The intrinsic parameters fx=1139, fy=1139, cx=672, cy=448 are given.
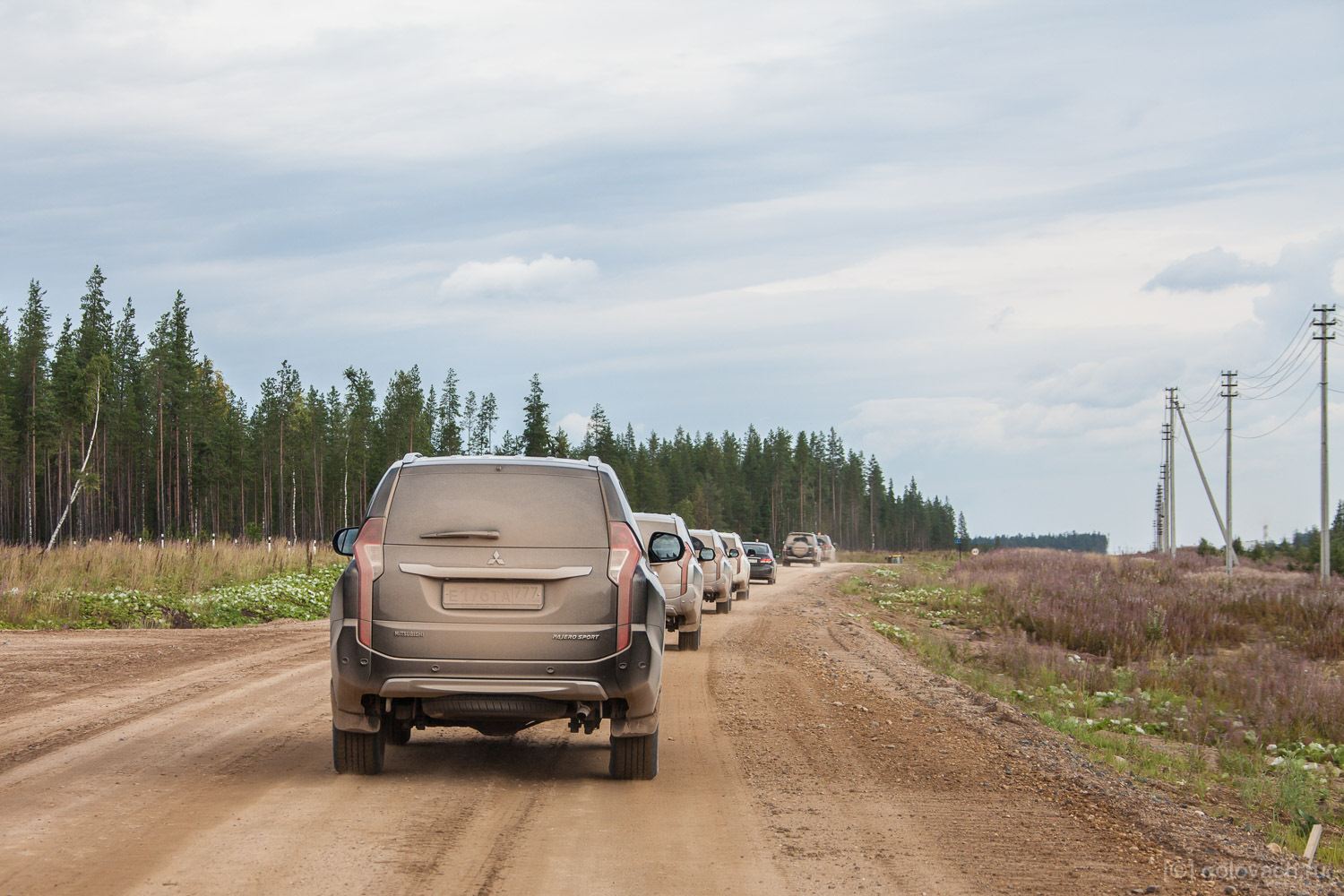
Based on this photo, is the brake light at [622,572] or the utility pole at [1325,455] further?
the utility pole at [1325,455]

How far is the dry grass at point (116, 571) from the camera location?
2084 centimetres

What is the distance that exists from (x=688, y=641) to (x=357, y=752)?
10.6 meters

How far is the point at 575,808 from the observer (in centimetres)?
676

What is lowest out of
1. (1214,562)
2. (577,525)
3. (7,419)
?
(1214,562)

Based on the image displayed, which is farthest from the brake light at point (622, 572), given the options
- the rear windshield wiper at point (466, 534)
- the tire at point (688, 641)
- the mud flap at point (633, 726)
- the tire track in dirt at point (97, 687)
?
the tire at point (688, 641)

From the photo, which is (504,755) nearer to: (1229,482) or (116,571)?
(116,571)

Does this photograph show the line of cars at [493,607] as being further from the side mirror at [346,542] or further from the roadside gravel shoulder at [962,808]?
the roadside gravel shoulder at [962,808]

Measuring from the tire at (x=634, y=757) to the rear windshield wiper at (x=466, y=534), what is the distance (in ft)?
5.37

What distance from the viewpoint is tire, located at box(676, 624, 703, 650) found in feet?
57.9

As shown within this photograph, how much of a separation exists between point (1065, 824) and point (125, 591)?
2069 cm

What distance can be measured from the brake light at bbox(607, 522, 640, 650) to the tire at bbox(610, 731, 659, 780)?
881 mm

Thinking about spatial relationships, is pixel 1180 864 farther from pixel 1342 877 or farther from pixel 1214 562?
pixel 1214 562

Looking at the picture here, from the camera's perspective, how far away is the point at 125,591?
891 inches

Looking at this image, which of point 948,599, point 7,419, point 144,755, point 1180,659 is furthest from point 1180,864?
point 7,419
